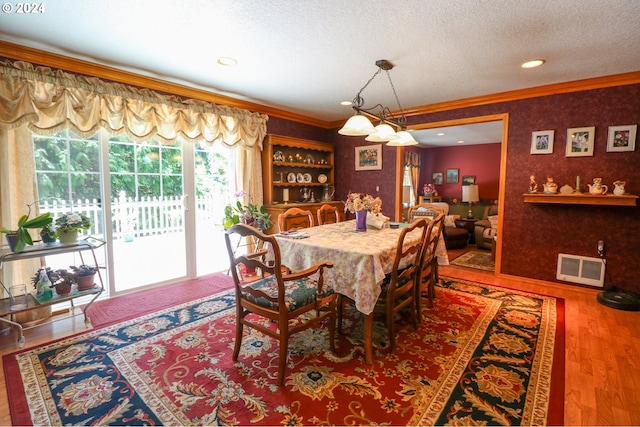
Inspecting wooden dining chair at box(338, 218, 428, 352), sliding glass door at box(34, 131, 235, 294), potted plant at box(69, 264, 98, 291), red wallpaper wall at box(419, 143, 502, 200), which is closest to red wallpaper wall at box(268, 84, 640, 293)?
wooden dining chair at box(338, 218, 428, 352)

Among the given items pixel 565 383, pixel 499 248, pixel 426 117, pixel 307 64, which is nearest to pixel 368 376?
pixel 565 383

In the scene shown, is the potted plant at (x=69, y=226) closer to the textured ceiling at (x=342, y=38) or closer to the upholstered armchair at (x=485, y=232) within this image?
the textured ceiling at (x=342, y=38)

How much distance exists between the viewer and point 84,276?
2.64 meters

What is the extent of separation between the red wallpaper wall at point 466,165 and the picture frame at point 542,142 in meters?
4.15

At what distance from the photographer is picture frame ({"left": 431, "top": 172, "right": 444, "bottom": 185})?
836 centimetres

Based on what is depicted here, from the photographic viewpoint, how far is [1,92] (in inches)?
94.5

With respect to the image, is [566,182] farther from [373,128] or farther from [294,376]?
[294,376]

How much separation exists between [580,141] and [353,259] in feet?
10.7

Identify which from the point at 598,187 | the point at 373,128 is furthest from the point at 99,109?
the point at 598,187

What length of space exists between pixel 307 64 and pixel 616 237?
383 centimetres

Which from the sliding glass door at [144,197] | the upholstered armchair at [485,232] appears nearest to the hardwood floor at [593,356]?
the sliding glass door at [144,197]

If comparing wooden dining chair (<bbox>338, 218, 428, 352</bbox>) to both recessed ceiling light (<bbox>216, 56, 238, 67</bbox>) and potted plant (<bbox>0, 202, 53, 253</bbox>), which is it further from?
potted plant (<bbox>0, 202, 53, 253</bbox>)

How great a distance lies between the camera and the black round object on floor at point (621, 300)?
2.92 metres

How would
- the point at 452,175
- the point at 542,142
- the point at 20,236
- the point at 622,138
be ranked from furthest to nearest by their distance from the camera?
the point at 452,175 → the point at 542,142 → the point at 622,138 → the point at 20,236
